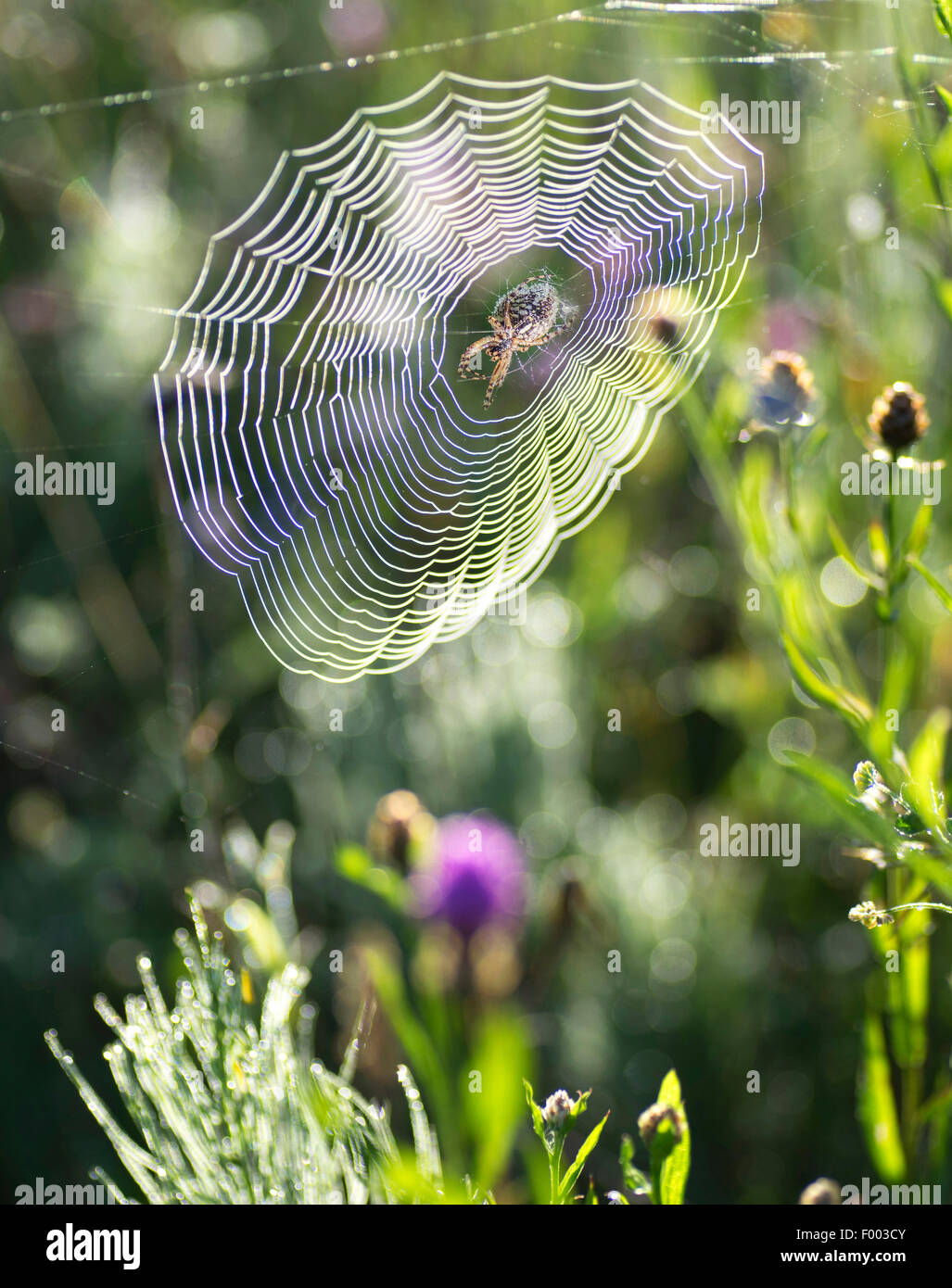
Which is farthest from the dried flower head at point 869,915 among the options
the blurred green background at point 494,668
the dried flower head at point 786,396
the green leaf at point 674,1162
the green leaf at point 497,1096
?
the blurred green background at point 494,668

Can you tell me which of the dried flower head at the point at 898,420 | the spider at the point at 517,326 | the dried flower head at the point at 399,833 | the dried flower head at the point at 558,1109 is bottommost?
the dried flower head at the point at 558,1109

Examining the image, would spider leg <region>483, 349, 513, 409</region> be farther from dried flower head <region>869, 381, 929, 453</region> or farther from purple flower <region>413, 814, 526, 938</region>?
dried flower head <region>869, 381, 929, 453</region>

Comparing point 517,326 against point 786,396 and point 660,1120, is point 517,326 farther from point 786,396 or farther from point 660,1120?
point 660,1120

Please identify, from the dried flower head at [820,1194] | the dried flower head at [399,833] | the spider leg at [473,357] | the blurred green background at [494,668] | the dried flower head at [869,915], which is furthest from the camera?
the spider leg at [473,357]

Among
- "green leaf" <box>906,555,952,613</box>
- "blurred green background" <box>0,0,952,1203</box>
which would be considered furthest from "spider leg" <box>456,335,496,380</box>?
"green leaf" <box>906,555,952,613</box>

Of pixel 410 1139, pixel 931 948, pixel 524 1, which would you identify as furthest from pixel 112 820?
pixel 524 1

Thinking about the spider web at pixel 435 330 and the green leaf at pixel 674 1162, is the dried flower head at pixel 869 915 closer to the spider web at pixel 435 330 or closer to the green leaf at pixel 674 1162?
the green leaf at pixel 674 1162

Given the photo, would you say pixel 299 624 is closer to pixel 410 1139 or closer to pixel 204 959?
pixel 410 1139

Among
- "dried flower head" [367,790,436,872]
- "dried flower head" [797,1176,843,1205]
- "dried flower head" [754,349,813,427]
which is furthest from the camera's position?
"dried flower head" [367,790,436,872]
